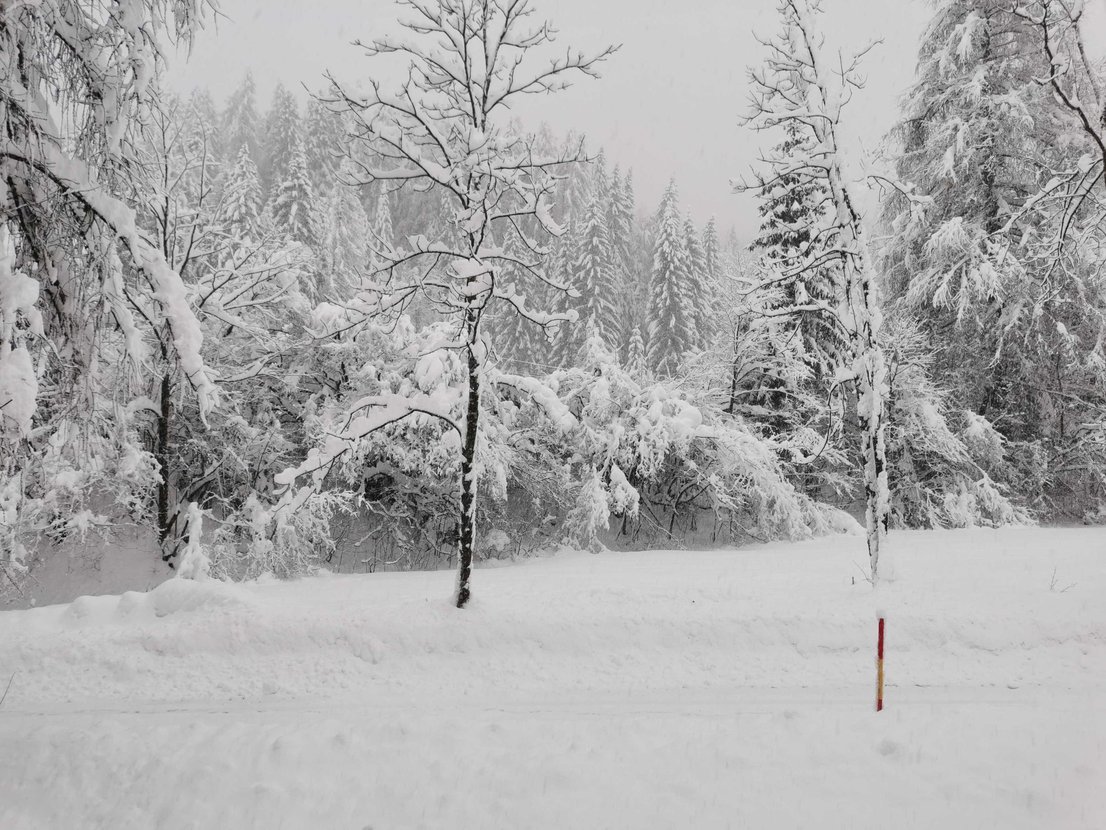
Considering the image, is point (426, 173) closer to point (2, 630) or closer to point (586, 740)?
point (586, 740)

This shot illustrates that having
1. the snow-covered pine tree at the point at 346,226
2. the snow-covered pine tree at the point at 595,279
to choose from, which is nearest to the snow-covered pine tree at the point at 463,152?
the snow-covered pine tree at the point at 595,279

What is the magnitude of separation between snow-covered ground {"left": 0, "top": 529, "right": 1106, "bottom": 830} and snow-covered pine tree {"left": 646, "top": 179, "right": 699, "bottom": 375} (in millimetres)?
22300

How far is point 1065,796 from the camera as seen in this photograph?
4434 mm

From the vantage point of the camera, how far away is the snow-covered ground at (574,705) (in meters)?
4.62

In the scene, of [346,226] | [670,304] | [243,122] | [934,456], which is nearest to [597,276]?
[670,304]

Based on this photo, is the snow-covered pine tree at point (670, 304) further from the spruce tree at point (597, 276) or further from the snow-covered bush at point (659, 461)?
the snow-covered bush at point (659, 461)

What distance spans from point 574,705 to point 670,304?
2701 centimetres

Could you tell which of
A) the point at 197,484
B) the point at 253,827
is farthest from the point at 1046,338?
the point at 197,484

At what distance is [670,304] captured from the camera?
31.2 meters

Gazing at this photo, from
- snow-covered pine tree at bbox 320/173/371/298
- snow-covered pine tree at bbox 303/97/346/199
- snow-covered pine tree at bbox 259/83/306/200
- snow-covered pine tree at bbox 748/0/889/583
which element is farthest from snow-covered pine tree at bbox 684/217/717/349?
snow-covered pine tree at bbox 748/0/889/583

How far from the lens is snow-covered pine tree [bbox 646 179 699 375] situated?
3112 centimetres

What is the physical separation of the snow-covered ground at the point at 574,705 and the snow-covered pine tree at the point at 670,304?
22.3 metres

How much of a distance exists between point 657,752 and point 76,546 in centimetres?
1441

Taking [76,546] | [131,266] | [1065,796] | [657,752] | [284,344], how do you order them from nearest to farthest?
[1065,796]
[131,266]
[657,752]
[76,546]
[284,344]
